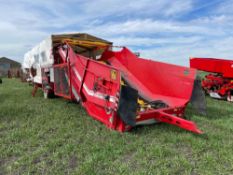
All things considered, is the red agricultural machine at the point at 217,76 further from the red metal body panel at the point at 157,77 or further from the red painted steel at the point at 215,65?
the red metal body panel at the point at 157,77

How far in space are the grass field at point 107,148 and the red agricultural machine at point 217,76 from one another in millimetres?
2850

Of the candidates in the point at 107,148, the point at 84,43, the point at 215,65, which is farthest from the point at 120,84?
the point at 215,65

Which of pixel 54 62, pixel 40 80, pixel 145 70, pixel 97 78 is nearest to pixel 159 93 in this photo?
pixel 145 70

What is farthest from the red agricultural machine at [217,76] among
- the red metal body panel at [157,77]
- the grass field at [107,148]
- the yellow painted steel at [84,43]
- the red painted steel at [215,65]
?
the yellow painted steel at [84,43]

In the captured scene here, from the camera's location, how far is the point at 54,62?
18.6 feet

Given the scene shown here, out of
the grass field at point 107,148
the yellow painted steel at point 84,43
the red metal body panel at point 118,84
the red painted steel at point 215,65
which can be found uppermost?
the yellow painted steel at point 84,43

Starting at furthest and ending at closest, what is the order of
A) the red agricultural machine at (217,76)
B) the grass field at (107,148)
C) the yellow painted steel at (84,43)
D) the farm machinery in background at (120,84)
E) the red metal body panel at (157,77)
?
the red agricultural machine at (217,76) → the yellow painted steel at (84,43) → the red metal body panel at (157,77) → the farm machinery in background at (120,84) → the grass field at (107,148)

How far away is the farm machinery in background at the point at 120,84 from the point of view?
3.39 m

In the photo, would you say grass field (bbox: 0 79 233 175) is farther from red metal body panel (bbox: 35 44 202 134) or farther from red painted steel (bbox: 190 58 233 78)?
red painted steel (bbox: 190 58 233 78)

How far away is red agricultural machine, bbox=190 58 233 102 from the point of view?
6.85 metres

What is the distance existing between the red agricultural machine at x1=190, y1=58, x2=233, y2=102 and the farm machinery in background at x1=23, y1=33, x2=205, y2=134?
3.25 meters

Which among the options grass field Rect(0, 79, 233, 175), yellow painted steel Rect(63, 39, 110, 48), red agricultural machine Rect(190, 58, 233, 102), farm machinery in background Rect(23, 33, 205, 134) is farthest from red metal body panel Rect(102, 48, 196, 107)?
red agricultural machine Rect(190, 58, 233, 102)

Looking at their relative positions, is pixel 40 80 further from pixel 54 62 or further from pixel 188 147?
pixel 188 147

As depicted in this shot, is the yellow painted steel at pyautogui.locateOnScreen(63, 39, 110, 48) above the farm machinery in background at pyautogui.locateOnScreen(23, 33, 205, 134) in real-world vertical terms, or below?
above
